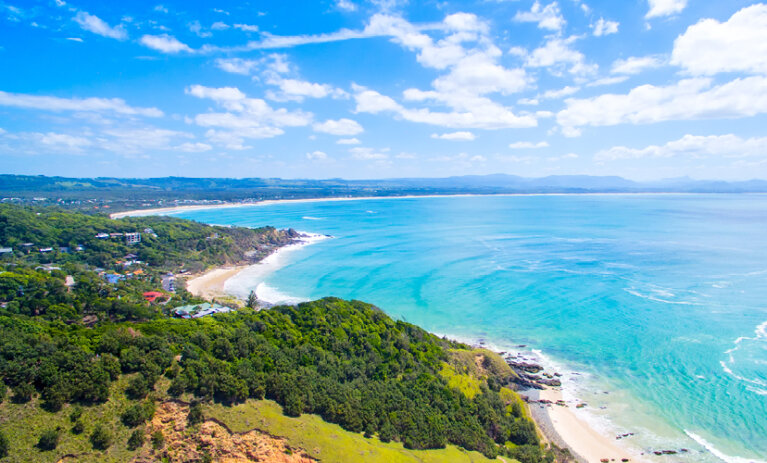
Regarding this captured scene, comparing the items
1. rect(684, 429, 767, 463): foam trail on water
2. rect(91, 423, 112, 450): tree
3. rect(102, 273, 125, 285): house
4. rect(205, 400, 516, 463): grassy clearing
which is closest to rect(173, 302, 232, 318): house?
rect(102, 273, 125, 285): house

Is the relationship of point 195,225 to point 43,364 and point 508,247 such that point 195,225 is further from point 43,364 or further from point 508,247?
point 43,364

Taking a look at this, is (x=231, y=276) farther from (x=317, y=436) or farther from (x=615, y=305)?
(x=615, y=305)

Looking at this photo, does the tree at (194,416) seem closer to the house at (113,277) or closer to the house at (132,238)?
the house at (113,277)

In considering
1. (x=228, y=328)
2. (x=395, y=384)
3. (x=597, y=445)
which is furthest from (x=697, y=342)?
(x=228, y=328)

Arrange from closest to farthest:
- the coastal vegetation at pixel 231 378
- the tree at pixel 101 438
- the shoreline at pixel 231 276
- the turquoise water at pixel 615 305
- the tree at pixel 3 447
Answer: the tree at pixel 3 447
the tree at pixel 101 438
the coastal vegetation at pixel 231 378
the turquoise water at pixel 615 305
the shoreline at pixel 231 276

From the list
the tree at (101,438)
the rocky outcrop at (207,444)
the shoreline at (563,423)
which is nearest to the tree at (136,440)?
the rocky outcrop at (207,444)

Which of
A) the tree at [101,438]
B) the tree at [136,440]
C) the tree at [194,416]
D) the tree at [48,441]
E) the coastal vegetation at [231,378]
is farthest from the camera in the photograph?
the tree at [194,416]
